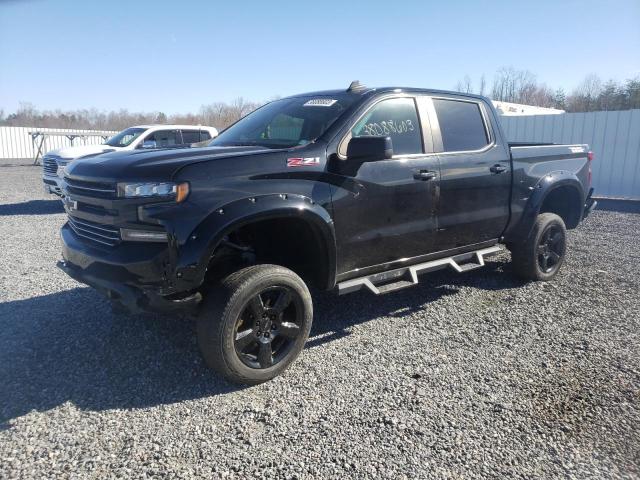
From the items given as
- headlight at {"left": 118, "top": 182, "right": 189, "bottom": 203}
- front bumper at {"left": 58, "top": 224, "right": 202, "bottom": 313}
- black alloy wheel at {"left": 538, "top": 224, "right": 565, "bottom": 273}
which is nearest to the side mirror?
headlight at {"left": 118, "top": 182, "right": 189, "bottom": 203}

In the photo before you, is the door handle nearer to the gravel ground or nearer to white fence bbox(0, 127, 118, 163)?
the gravel ground

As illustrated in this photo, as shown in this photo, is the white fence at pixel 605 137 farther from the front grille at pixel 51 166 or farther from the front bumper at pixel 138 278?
the front bumper at pixel 138 278

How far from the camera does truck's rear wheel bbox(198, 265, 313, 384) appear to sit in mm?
3219

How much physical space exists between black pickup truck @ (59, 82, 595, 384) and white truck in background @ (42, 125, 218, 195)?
7914 millimetres

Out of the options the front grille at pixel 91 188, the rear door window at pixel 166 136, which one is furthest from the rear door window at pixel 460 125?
the rear door window at pixel 166 136

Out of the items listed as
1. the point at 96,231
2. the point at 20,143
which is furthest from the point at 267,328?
the point at 20,143

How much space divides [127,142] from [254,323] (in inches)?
405

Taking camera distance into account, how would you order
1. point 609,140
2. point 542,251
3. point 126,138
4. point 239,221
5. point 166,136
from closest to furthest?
point 239,221
point 542,251
point 126,138
point 166,136
point 609,140

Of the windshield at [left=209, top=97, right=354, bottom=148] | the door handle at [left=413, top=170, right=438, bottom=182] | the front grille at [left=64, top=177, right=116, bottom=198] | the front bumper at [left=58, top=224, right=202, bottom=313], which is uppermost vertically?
the windshield at [left=209, top=97, right=354, bottom=148]

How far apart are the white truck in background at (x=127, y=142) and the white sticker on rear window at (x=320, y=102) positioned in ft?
24.8

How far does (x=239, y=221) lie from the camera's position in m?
3.21

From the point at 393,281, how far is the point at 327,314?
0.86 metres

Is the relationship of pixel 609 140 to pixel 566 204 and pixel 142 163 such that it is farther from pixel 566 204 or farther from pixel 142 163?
pixel 142 163

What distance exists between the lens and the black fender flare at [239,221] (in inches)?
120
